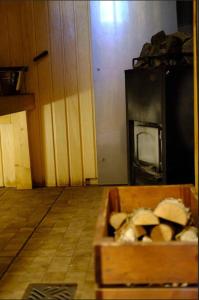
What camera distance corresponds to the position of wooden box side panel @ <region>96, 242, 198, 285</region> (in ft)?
4.21

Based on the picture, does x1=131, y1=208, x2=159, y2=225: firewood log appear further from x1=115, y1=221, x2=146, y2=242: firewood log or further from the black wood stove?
the black wood stove

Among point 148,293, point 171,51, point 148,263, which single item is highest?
point 171,51

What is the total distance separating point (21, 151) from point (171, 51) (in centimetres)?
166

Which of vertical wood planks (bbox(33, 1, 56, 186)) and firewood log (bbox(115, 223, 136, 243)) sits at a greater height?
vertical wood planks (bbox(33, 1, 56, 186))

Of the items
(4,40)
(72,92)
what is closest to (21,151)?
(72,92)

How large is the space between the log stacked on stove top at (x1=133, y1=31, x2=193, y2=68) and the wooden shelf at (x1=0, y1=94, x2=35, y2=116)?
1.01 m

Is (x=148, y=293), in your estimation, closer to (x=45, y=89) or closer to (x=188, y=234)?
(x=188, y=234)

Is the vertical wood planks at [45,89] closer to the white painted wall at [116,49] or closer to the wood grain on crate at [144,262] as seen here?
the white painted wall at [116,49]

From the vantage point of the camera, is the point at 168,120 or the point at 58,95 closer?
the point at 168,120

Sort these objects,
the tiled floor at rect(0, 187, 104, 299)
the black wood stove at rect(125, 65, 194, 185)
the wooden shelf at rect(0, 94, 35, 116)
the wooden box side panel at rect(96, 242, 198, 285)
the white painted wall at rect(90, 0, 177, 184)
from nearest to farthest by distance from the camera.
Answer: the wooden box side panel at rect(96, 242, 198, 285) → the tiled floor at rect(0, 187, 104, 299) → the black wood stove at rect(125, 65, 194, 185) → the wooden shelf at rect(0, 94, 35, 116) → the white painted wall at rect(90, 0, 177, 184)

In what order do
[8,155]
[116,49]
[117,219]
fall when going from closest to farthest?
[117,219] → [116,49] → [8,155]

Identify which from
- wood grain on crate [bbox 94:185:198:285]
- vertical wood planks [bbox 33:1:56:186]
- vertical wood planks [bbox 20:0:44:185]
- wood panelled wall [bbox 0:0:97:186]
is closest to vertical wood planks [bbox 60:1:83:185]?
wood panelled wall [bbox 0:0:97:186]

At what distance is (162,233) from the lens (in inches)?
59.2

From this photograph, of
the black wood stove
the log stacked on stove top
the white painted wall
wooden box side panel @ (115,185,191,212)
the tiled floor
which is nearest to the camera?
wooden box side panel @ (115,185,191,212)
